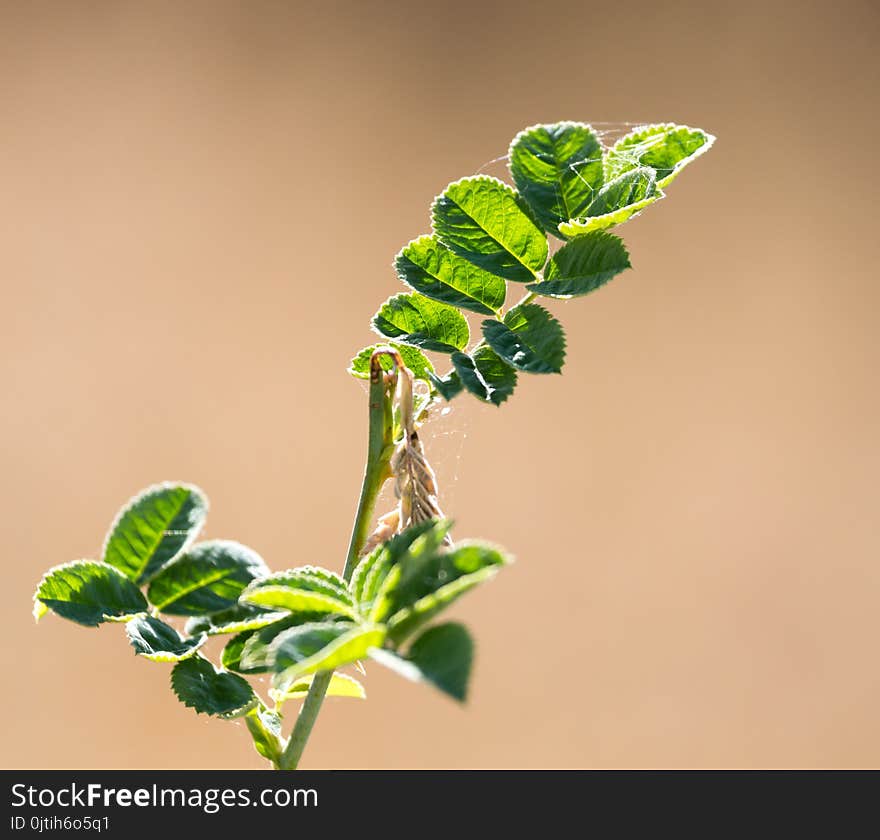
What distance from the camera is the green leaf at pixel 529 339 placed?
38cm

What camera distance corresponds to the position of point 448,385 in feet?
1.24

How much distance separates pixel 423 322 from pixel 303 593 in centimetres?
15

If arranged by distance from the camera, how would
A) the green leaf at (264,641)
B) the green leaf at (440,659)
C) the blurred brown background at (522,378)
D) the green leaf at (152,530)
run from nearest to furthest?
1. the green leaf at (440,659)
2. the green leaf at (264,641)
3. the green leaf at (152,530)
4. the blurred brown background at (522,378)

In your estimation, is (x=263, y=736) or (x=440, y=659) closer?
(x=440, y=659)

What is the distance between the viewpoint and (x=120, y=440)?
2852 millimetres

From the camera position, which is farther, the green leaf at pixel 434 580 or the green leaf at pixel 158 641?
the green leaf at pixel 158 641

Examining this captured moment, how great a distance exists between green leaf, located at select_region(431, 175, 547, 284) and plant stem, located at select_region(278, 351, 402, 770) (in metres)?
0.07

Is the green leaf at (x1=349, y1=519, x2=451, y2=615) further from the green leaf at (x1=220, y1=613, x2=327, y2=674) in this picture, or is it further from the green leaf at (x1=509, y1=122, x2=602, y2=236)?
the green leaf at (x1=509, y1=122, x2=602, y2=236)

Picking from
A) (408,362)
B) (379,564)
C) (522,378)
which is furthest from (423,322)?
(522,378)

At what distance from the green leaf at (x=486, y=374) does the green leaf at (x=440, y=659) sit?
0.10 m

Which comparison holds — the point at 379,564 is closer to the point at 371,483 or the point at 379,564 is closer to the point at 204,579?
the point at 371,483

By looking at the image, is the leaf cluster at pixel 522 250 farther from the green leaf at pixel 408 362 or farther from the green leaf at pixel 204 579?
the green leaf at pixel 204 579

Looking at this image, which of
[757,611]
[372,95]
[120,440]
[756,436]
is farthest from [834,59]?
[120,440]
